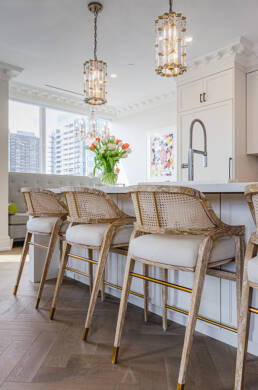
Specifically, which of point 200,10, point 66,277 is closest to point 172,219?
point 66,277

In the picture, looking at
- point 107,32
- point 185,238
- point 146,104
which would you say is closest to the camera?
point 185,238

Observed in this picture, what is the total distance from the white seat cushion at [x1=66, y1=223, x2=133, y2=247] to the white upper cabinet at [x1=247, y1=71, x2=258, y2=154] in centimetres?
281

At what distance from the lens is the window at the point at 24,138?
17.5 feet

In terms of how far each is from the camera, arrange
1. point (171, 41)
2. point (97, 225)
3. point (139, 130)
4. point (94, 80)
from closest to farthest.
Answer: point (97, 225) < point (171, 41) < point (94, 80) < point (139, 130)

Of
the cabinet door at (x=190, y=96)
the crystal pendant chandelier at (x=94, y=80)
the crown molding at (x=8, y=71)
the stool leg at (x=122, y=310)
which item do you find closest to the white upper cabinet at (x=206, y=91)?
the cabinet door at (x=190, y=96)

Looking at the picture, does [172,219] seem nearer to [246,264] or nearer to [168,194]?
[168,194]

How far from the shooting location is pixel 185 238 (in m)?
1.33

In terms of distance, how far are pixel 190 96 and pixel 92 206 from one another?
3142 mm

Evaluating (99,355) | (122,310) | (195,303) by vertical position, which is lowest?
(99,355)

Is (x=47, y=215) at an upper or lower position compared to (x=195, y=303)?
upper

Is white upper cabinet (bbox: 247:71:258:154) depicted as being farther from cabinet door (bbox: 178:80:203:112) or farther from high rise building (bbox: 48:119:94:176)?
high rise building (bbox: 48:119:94:176)

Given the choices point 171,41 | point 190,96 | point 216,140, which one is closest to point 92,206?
point 171,41

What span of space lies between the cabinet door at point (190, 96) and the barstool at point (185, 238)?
3196mm

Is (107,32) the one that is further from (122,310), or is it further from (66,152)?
(122,310)
